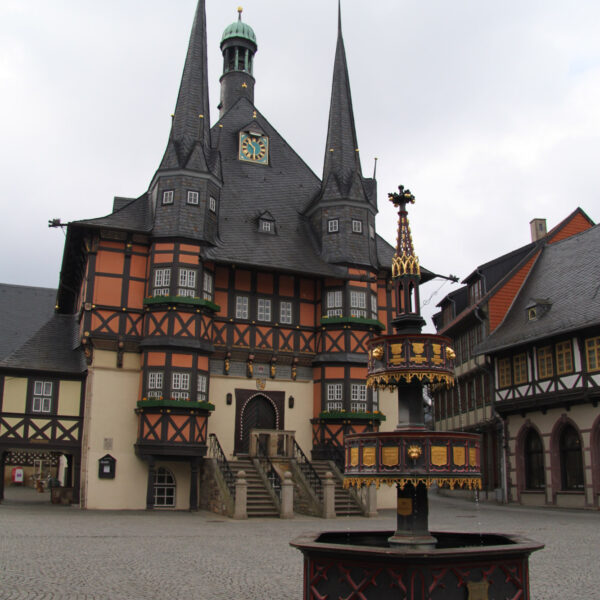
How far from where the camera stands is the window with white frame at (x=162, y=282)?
1107 inches

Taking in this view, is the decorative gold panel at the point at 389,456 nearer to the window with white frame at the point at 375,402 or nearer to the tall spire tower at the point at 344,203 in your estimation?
the window with white frame at the point at 375,402

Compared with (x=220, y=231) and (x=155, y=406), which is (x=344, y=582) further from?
(x=220, y=231)

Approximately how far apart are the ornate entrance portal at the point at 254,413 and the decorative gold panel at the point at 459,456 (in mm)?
20801

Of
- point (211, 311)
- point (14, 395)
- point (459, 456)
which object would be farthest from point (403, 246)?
point (14, 395)

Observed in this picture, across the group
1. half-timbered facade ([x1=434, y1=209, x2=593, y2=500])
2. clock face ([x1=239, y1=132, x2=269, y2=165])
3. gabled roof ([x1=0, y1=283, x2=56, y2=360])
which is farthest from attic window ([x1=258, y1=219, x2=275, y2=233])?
gabled roof ([x1=0, y1=283, x2=56, y2=360])

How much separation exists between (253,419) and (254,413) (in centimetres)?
26

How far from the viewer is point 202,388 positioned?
92.5 feet

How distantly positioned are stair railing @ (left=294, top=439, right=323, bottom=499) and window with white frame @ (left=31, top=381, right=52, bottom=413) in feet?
32.7

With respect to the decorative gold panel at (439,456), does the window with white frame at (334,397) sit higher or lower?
higher

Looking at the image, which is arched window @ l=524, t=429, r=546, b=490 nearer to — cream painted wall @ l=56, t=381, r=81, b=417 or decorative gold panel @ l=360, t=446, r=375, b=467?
cream painted wall @ l=56, t=381, r=81, b=417

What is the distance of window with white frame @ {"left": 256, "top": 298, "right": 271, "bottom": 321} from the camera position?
30.8 meters

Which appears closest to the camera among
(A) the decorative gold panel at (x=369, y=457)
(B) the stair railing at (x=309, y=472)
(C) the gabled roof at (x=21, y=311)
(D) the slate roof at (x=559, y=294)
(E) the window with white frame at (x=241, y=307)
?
(A) the decorative gold panel at (x=369, y=457)

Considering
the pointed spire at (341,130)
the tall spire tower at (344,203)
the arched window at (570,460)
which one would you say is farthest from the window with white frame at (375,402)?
the pointed spire at (341,130)

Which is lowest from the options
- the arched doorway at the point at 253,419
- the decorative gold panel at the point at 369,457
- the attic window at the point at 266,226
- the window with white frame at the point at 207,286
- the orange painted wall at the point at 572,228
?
the decorative gold panel at the point at 369,457
